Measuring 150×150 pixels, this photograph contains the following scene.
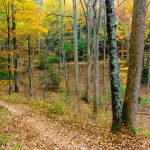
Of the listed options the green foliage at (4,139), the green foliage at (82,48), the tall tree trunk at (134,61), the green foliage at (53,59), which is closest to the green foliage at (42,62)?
the green foliage at (53,59)

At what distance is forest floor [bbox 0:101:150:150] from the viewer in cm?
889

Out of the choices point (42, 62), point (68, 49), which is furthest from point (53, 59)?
→ point (42, 62)

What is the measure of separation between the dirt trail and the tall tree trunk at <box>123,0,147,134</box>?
1.52 m

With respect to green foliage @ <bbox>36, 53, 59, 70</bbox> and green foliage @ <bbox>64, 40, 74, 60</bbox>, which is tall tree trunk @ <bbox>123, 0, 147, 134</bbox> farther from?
green foliage @ <bbox>64, 40, 74, 60</bbox>

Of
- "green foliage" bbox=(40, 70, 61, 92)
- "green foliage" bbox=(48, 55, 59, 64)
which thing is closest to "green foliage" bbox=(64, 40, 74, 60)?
"green foliage" bbox=(48, 55, 59, 64)

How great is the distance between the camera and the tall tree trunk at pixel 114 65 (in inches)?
370

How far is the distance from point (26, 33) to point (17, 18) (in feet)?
4.67

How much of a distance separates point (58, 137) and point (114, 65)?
124 inches

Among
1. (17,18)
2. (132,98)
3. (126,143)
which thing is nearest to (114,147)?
(126,143)

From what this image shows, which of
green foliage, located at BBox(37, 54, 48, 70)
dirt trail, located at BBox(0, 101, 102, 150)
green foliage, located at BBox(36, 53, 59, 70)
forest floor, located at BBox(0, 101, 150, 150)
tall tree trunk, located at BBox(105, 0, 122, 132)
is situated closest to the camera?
forest floor, located at BBox(0, 101, 150, 150)

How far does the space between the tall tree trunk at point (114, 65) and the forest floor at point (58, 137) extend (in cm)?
58

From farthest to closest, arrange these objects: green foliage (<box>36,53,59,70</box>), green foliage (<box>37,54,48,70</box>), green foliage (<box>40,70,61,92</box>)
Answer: green foliage (<box>37,54,48,70</box>) < green foliage (<box>36,53,59,70</box>) < green foliage (<box>40,70,61,92</box>)

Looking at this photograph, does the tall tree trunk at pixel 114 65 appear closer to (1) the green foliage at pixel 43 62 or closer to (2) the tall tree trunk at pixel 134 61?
(2) the tall tree trunk at pixel 134 61

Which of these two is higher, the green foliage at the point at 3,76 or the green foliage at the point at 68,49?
the green foliage at the point at 68,49
